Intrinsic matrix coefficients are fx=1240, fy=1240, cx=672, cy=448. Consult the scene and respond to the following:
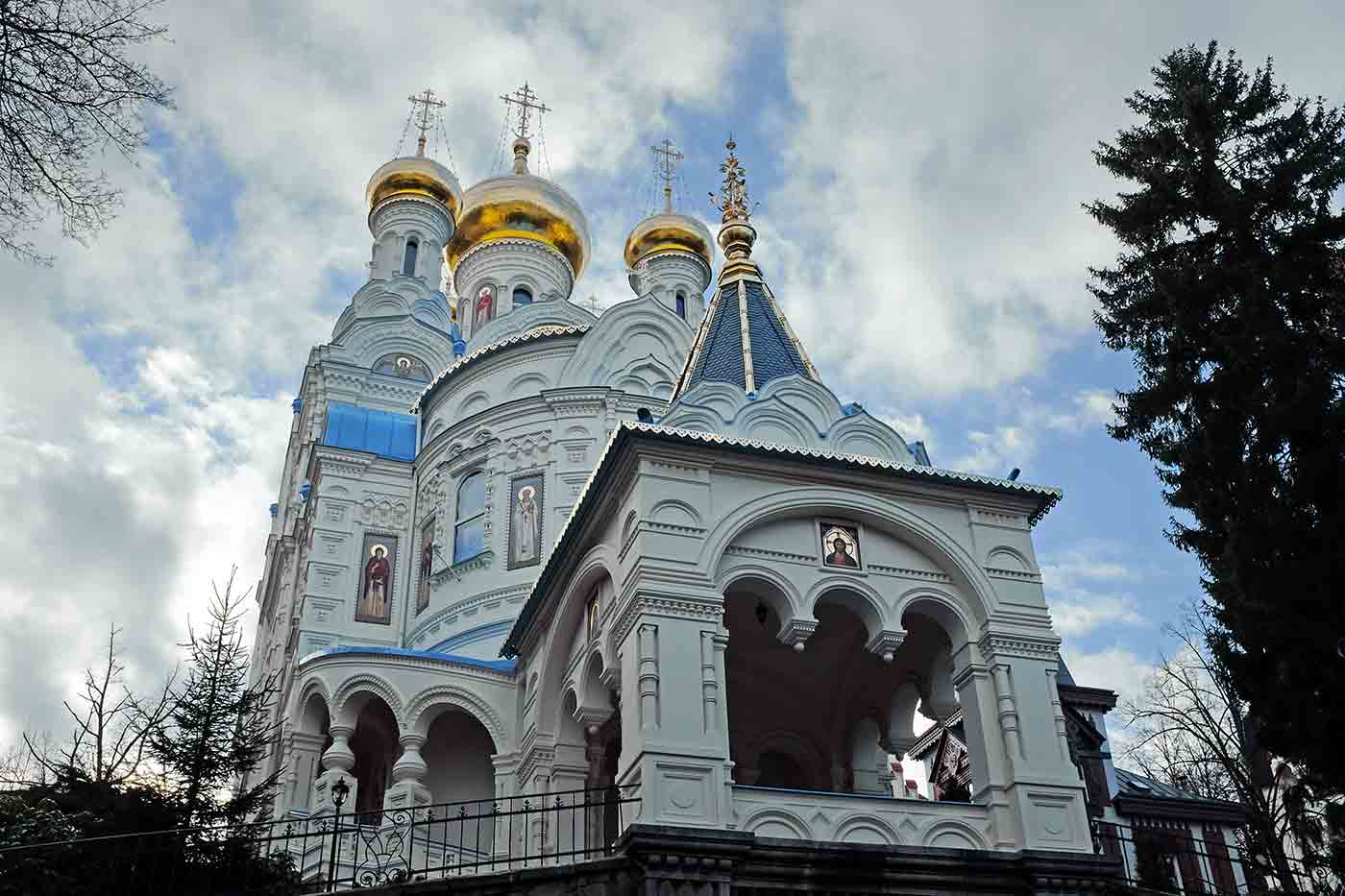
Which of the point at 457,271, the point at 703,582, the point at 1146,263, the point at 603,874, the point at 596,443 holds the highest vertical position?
the point at 457,271

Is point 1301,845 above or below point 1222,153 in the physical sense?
below

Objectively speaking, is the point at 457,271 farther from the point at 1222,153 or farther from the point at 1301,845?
the point at 1301,845

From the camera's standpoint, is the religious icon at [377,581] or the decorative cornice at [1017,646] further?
the religious icon at [377,581]

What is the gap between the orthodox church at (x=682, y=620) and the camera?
10.4m

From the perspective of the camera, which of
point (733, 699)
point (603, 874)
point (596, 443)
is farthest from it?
point (596, 443)

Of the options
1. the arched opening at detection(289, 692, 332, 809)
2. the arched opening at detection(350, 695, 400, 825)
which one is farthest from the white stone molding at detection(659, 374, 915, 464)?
the arched opening at detection(350, 695, 400, 825)

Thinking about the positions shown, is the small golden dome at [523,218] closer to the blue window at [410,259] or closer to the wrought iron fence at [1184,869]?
the blue window at [410,259]

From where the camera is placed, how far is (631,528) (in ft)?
37.3

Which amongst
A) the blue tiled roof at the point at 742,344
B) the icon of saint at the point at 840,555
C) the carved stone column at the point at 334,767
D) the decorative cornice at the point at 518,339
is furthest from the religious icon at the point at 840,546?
the decorative cornice at the point at 518,339

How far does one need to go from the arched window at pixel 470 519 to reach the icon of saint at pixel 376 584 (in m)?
2.10

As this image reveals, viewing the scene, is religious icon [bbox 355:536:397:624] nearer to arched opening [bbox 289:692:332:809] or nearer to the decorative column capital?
arched opening [bbox 289:692:332:809]

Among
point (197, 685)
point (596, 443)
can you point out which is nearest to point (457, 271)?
point (596, 443)

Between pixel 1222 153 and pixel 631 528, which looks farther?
pixel 1222 153

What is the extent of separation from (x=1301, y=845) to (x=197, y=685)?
11735 mm
